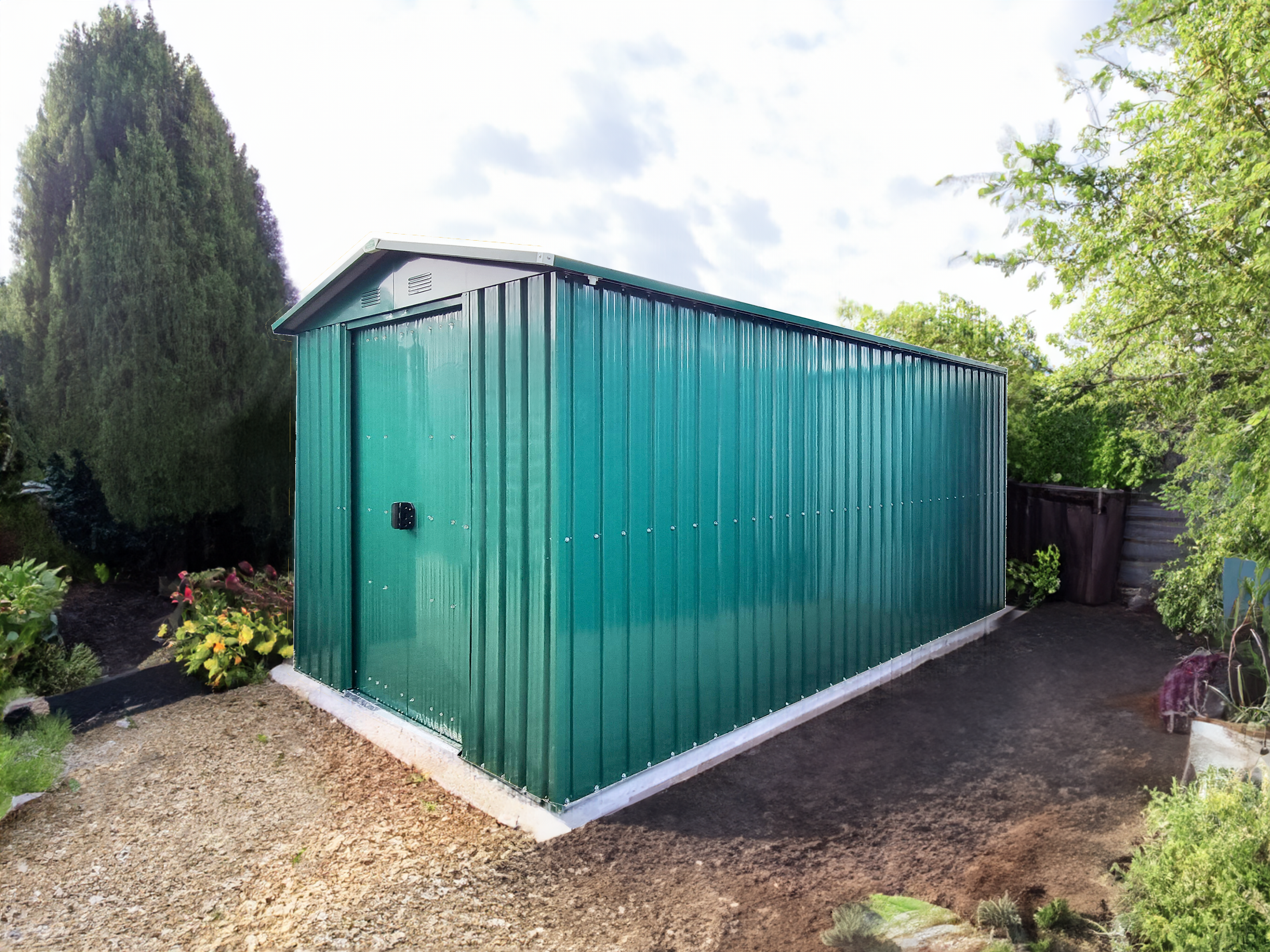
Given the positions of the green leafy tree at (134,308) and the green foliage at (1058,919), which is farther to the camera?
the green leafy tree at (134,308)

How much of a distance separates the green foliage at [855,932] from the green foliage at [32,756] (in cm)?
349

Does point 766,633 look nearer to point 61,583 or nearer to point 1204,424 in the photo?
point 1204,424

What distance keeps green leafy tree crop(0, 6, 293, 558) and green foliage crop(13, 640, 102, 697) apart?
76.4 inches

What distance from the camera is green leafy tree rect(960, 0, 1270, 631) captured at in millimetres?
4332

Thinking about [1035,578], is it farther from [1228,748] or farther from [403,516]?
[403,516]

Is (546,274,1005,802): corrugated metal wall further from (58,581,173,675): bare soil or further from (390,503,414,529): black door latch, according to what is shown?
(58,581,173,675): bare soil

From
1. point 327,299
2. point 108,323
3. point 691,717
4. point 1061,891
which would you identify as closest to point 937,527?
point 691,717

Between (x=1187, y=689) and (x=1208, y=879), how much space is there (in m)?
2.60

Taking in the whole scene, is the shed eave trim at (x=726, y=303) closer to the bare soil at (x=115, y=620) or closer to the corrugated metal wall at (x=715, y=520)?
the corrugated metal wall at (x=715, y=520)

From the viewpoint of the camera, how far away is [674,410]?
366 cm

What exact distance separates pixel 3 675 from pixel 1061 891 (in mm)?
5763

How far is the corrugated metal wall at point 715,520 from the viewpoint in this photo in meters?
3.23

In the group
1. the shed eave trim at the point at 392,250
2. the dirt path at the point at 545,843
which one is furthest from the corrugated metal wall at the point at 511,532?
the dirt path at the point at 545,843

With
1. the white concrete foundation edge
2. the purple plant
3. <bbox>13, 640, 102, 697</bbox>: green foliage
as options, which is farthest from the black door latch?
the purple plant
